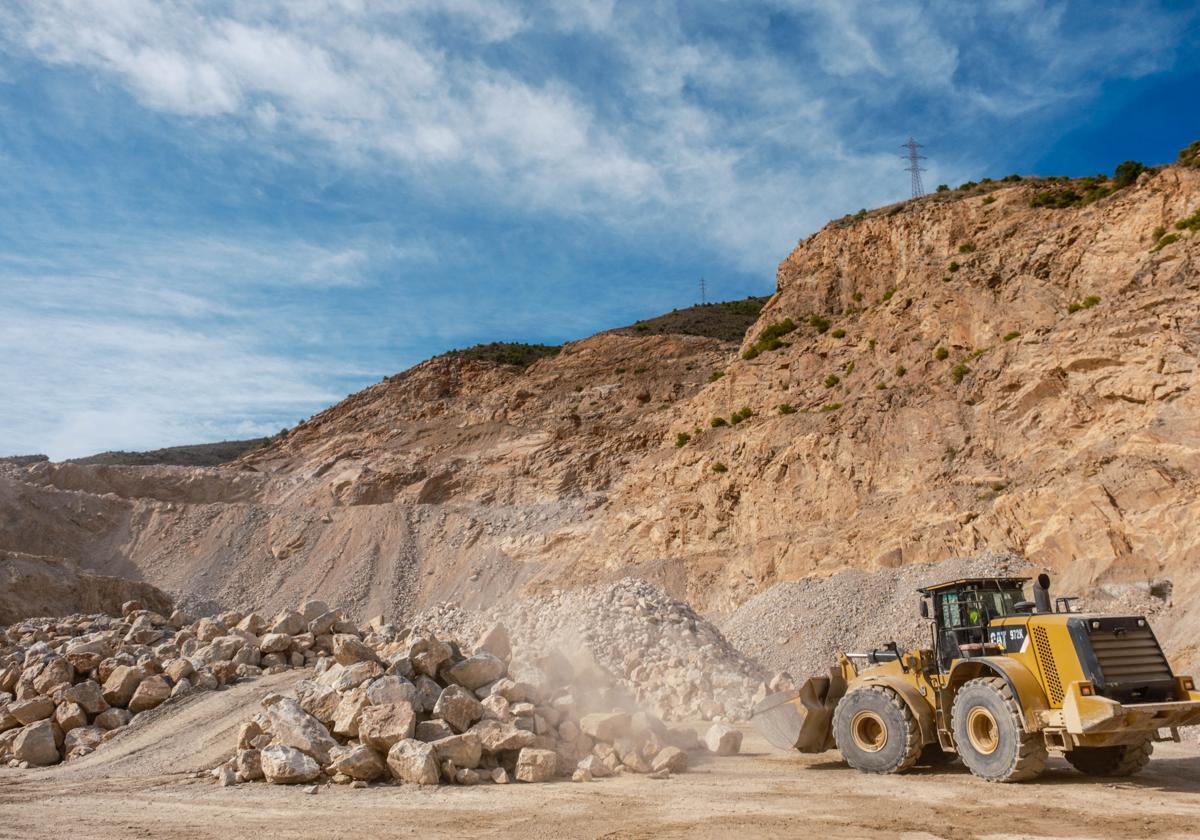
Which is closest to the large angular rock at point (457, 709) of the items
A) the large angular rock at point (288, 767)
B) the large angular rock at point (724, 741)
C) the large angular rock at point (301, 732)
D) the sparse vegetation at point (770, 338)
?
the large angular rock at point (301, 732)

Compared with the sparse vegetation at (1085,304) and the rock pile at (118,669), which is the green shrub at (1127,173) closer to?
the sparse vegetation at (1085,304)

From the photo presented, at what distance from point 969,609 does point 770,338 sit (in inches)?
1153

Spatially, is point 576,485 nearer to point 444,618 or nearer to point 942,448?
point 444,618

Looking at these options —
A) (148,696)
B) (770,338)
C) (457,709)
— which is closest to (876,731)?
(457,709)

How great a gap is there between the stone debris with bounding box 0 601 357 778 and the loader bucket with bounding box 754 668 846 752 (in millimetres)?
4924

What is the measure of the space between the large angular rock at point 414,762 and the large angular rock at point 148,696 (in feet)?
17.8

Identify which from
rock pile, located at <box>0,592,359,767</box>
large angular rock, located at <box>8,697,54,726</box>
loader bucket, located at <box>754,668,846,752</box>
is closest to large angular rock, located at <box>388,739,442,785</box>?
loader bucket, located at <box>754,668,846,752</box>

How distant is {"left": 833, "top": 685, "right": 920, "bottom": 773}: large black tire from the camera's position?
393 inches

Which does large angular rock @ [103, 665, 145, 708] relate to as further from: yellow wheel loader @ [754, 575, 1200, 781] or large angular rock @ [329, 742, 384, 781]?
yellow wheel loader @ [754, 575, 1200, 781]

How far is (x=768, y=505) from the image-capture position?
29.3 meters

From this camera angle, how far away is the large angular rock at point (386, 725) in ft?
33.2

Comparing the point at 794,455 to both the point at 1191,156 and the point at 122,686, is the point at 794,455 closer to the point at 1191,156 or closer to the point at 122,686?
the point at 1191,156

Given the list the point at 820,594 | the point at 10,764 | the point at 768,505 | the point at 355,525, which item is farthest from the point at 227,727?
the point at 355,525

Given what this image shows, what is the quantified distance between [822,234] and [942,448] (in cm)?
1806
